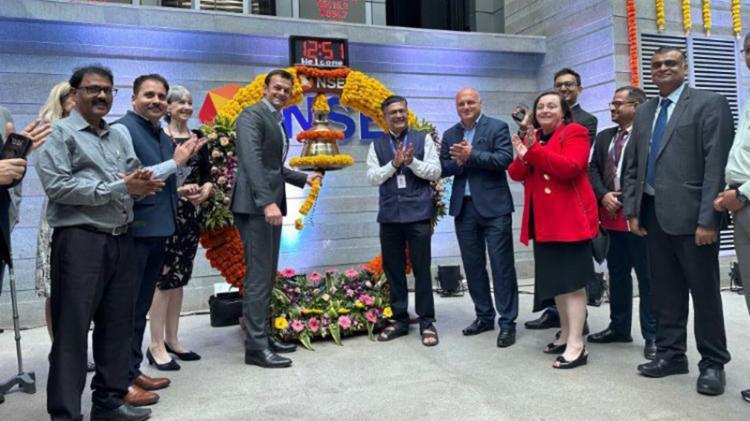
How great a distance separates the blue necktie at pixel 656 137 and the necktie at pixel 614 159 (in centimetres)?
65

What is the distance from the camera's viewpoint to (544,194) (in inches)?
122

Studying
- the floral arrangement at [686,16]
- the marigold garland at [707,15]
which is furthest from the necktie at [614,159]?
the marigold garland at [707,15]

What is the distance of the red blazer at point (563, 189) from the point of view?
2.95 metres

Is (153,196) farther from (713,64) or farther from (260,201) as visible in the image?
(713,64)

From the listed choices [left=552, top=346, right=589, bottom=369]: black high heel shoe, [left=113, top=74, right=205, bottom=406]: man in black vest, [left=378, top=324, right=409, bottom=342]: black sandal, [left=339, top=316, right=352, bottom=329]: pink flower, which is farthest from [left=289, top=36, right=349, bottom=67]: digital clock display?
[left=552, top=346, right=589, bottom=369]: black high heel shoe

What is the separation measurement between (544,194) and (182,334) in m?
2.81

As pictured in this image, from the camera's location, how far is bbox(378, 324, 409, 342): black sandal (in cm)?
369

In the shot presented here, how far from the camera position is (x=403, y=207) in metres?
3.61

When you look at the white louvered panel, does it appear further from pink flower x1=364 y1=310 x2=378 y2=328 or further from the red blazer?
pink flower x1=364 y1=310 x2=378 y2=328

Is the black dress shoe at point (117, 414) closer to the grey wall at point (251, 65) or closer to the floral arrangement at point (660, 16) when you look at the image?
the grey wall at point (251, 65)

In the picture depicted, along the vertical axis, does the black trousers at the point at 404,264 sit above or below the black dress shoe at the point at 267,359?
above

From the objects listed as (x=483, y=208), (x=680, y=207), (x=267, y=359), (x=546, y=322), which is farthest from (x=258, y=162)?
(x=546, y=322)

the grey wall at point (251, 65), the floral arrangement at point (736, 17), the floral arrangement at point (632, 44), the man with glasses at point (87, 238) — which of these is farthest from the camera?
the floral arrangement at point (736, 17)

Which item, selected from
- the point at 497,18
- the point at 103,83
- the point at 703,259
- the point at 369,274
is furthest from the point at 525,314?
the point at 497,18
